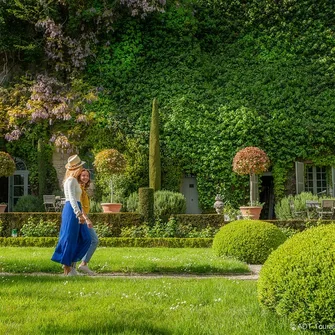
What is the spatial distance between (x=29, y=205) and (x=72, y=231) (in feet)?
34.4

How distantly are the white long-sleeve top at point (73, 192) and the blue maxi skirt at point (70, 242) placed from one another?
0.43ft

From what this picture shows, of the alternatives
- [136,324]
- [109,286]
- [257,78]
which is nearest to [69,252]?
[109,286]

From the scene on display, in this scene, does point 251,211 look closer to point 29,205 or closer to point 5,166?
point 29,205

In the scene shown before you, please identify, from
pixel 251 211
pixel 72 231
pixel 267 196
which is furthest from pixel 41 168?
pixel 72 231

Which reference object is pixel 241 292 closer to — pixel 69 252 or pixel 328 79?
pixel 69 252

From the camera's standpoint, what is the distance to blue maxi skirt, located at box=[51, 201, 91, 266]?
250 inches

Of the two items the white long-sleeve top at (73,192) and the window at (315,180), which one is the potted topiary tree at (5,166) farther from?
the window at (315,180)

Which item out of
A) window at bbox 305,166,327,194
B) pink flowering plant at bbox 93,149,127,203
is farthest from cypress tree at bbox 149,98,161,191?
window at bbox 305,166,327,194

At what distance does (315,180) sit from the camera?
1766 centimetres

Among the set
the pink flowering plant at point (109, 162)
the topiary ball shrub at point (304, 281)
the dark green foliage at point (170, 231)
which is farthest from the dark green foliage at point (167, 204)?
the topiary ball shrub at point (304, 281)

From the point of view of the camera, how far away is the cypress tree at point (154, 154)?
54.3 ft

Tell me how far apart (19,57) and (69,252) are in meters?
15.0

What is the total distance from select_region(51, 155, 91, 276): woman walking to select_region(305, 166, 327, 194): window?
12542mm

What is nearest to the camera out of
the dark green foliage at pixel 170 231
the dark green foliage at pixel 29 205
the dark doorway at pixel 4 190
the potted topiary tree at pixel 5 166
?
the dark green foliage at pixel 170 231
